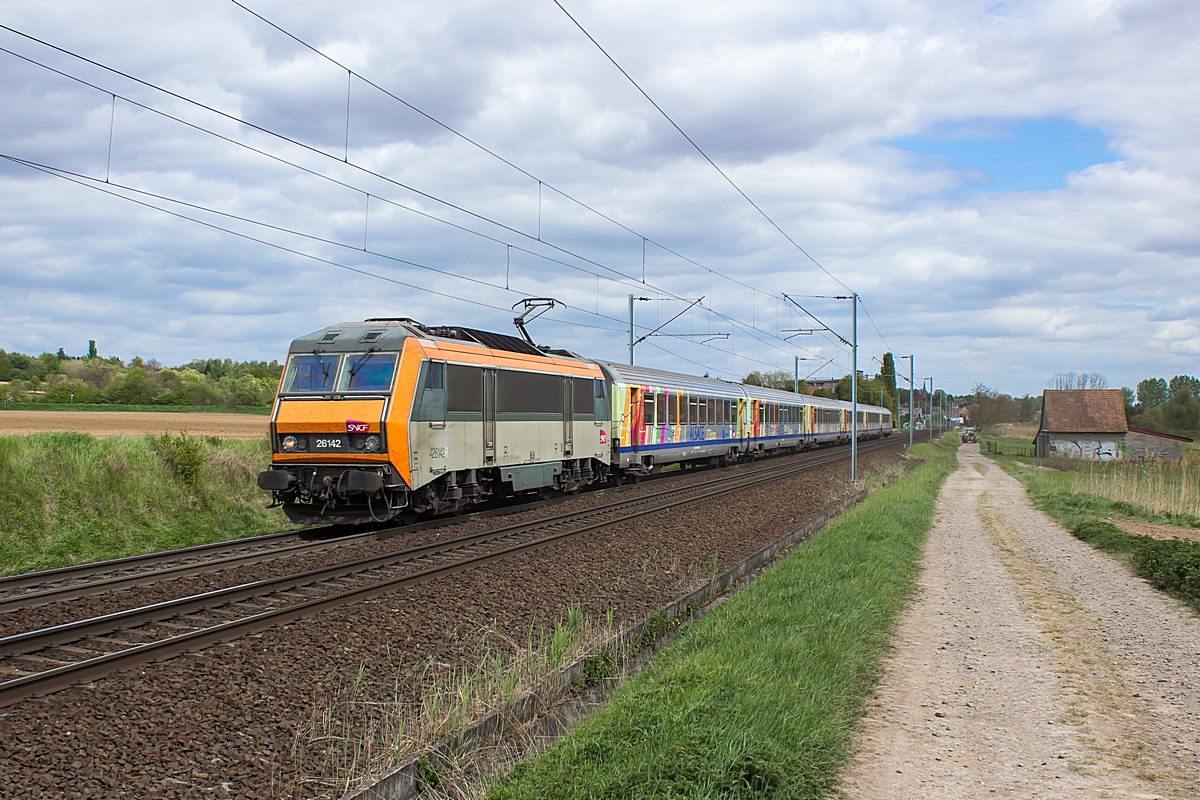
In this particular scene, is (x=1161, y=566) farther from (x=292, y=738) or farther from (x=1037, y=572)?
(x=292, y=738)

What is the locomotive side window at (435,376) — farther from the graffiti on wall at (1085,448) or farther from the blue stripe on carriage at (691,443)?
the graffiti on wall at (1085,448)

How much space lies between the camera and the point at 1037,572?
12406mm

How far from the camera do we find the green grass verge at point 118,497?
12.9 meters

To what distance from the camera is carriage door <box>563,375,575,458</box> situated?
62.1ft

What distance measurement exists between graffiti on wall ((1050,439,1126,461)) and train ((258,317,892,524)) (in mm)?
47981

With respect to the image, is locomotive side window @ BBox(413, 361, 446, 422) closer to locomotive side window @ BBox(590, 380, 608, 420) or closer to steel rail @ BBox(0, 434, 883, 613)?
steel rail @ BBox(0, 434, 883, 613)

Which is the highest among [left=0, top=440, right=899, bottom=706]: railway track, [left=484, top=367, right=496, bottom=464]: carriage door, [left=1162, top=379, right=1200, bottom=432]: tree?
[left=1162, top=379, right=1200, bottom=432]: tree

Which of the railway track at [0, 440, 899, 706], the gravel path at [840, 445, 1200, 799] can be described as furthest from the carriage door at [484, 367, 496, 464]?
the gravel path at [840, 445, 1200, 799]

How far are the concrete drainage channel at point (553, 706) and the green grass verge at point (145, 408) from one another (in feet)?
154

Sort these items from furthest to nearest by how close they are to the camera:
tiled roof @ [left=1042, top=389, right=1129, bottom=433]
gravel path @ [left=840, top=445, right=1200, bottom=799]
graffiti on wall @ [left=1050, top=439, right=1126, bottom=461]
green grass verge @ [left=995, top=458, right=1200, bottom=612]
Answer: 1. tiled roof @ [left=1042, top=389, right=1129, bottom=433]
2. graffiti on wall @ [left=1050, top=439, right=1126, bottom=461]
3. green grass verge @ [left=995, top=458, right=1200, bottom=612]
4. gravel path @ [left=840, top=445, right=1200, bottom=799]

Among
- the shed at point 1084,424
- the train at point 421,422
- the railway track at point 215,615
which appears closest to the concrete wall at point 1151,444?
the shed at point 1084,424

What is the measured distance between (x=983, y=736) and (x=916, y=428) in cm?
11647

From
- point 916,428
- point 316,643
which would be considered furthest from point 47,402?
point 916,428

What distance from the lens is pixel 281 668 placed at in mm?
6641
